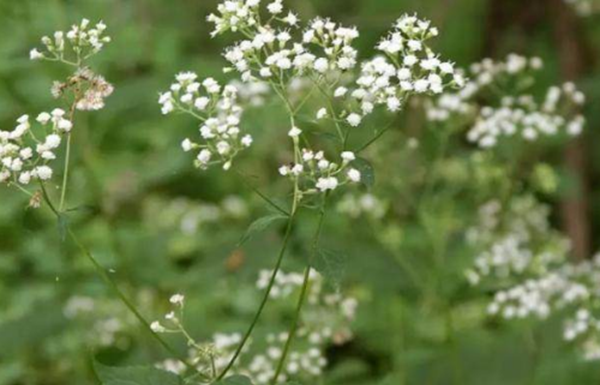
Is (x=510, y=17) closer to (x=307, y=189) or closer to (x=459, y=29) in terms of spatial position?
(x=459, y=29)

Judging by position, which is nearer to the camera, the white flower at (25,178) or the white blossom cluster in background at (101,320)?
the white flower at (25,178)

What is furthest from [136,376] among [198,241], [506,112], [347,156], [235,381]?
[198,241]

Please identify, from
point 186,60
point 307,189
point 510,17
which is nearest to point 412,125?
point 186,60

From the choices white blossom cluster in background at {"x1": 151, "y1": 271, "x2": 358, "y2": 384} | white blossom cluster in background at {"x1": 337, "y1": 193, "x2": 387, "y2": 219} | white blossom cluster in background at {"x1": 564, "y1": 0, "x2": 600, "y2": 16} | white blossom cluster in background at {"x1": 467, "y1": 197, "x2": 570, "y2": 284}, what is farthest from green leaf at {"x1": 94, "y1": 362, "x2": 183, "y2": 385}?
white blossom cluster in background at {"x1": 564, "y1": 0, "x2": 600, "y2": 16}

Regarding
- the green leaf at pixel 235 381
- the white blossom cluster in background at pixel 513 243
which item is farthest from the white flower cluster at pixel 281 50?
the white blossom cluster in background at pixel 513 243

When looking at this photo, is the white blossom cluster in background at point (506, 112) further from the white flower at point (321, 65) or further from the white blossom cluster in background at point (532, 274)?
the white flower at point (321, 65)

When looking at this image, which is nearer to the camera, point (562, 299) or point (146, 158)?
point (562, 299)
